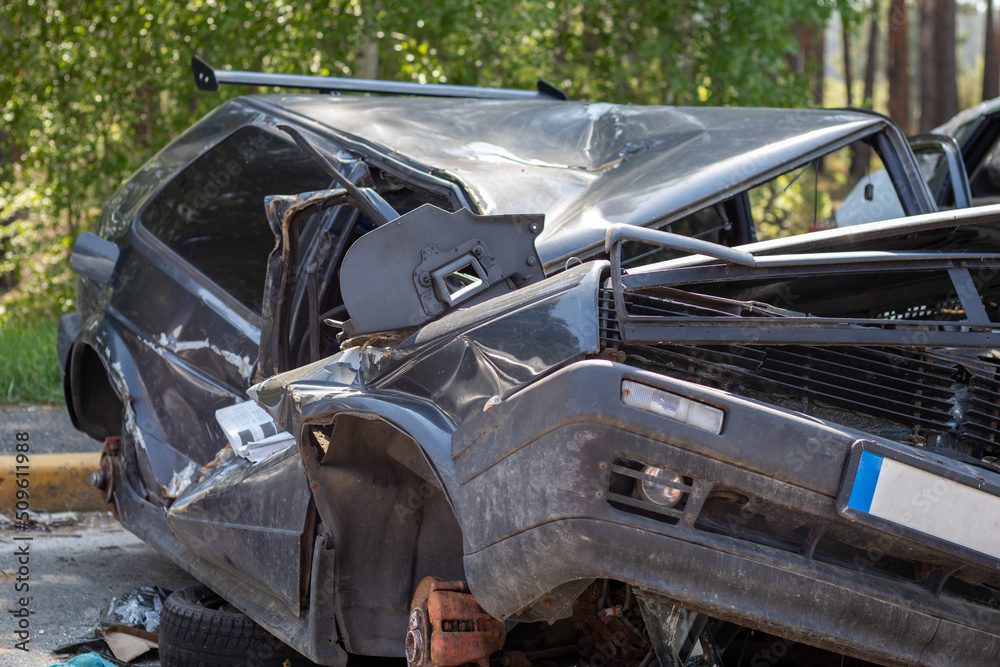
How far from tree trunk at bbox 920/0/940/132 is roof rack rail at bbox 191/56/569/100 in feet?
46.3

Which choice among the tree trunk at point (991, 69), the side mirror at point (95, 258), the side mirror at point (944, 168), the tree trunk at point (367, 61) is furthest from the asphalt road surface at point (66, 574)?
the tree trunk at point (991, 69)

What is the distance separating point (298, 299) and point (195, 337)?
2.13 ft

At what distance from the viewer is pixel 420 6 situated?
7625mm

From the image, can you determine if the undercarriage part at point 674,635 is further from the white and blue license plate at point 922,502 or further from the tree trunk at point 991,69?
the tree trunk at point 991,69

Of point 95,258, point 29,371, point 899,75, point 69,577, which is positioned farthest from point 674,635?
point 899,75

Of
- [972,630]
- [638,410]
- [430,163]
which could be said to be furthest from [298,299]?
[972,630]

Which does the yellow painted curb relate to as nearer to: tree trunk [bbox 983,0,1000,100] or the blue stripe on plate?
the blue stripe on plate

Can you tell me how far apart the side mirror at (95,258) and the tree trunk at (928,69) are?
15.8 meters

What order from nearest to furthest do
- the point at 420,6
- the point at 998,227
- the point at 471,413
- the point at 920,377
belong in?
the point at 471,413 < the point at 920,377 < the point at 998,227 < the point at 420,6

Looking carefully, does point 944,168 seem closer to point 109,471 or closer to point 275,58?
point 109,471

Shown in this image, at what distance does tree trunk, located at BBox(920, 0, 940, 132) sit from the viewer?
56.1ft

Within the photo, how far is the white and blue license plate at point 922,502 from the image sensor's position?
5.66ft

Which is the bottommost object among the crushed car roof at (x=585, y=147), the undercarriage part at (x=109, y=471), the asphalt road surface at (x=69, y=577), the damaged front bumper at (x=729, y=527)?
the asphalt road surface at (x=69, y=577)

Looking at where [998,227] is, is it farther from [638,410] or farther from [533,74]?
[533,74]
